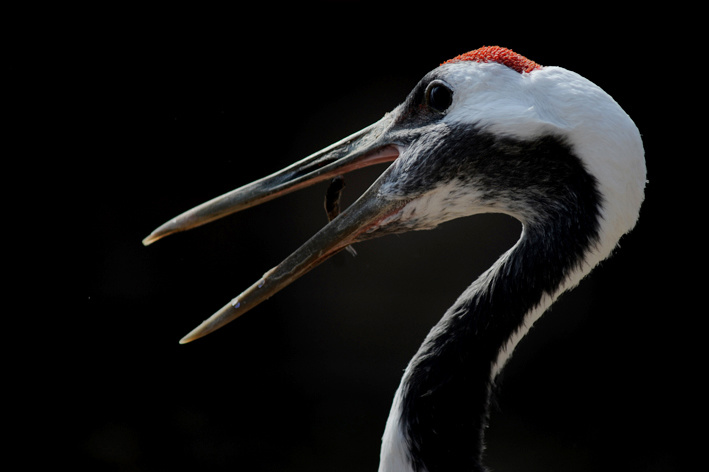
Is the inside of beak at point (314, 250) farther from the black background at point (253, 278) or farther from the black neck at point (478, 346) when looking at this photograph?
the black background at point (253, 278)

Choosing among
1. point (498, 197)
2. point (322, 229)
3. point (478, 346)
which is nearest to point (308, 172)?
point (322, 229)

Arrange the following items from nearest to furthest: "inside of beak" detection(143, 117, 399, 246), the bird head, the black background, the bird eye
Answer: the bird head → the bird eye → "inside of beak" detection(143, 117, 399, 246) → the black background

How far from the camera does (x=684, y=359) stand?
323cm

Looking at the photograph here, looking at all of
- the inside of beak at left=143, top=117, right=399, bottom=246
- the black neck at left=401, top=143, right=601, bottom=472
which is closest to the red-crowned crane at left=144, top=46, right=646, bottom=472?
the black neck at left=401, top=143, right=601, bottom=472

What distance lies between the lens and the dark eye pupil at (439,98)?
160cm

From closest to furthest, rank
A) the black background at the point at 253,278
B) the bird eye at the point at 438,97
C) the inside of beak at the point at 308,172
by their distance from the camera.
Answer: the bird eye at the point at 438,97 → the inside of beak at the point at 308,172 → the black background at the point at 253,278

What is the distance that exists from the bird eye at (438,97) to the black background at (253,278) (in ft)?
4.78

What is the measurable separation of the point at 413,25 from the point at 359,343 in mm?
1462

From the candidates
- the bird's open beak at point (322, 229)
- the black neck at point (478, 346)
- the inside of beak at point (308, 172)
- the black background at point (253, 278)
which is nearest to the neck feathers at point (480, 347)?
the black neck at point (478, 346)

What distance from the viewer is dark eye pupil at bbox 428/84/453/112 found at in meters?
1.60

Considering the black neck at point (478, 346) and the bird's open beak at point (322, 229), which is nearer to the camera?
the black neck at point (478, 346)

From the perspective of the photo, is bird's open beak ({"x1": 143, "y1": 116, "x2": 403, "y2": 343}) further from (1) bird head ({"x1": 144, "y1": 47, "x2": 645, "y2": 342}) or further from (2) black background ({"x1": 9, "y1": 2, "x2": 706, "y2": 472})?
(2) black background ({"x1": 9, "y1": 2, "x2": 706, "y2": 472})

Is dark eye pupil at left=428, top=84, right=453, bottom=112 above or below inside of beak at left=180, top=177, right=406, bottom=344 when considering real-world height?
above

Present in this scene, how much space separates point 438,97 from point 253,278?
1.91m
